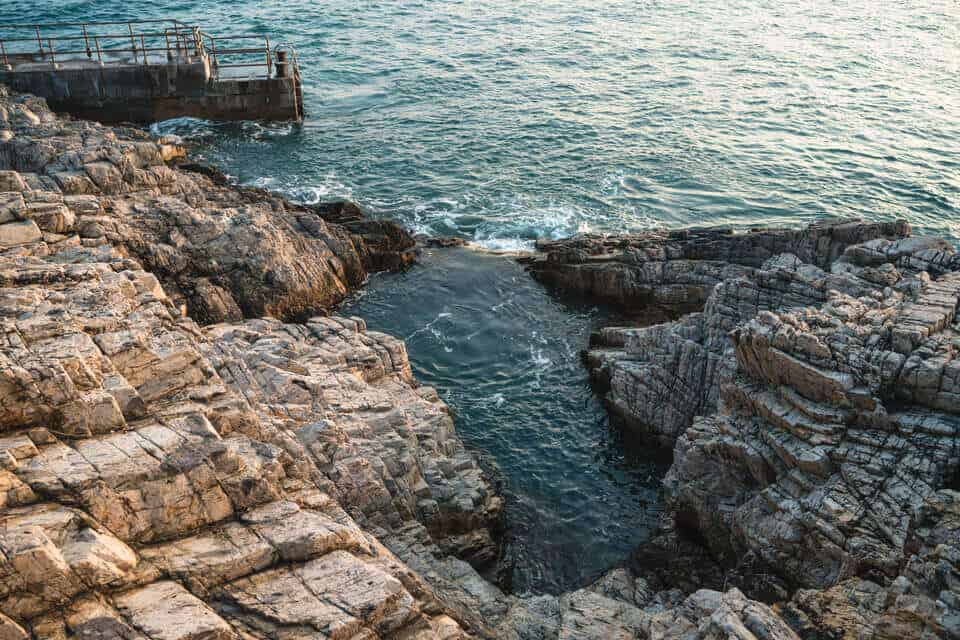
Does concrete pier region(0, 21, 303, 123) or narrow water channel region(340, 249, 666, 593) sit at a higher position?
concrete pier region(0, 21, 303, 123)

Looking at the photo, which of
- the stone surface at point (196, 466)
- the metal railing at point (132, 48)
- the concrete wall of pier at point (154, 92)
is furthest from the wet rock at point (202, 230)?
the metal railing at point (132, 48)

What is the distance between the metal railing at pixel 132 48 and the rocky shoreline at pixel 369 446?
20.3 m

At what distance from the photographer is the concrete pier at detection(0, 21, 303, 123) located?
4891 centimetres

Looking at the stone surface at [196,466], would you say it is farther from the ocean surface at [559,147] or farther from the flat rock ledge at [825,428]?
the flat rock ledge at [825,428]

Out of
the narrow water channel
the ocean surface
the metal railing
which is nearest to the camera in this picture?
the narrow water channel

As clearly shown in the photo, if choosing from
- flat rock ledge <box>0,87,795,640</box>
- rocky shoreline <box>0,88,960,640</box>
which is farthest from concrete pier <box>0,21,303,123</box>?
flat rock ledge <box>0,87,795,640</box>

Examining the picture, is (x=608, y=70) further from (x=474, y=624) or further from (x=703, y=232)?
(x=474, y=624)

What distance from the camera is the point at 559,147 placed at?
50.3m

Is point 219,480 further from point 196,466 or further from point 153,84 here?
point 153,84

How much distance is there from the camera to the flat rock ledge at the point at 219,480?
12.4m

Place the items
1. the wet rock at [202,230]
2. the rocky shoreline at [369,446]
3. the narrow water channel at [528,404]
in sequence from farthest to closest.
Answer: the wet rock at [202,230] → the narrow water channel at [528,404] → the rocky shoreline at [369,446]

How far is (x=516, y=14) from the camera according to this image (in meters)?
78.8

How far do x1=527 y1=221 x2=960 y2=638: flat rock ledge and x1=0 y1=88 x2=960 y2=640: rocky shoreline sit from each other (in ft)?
0.22

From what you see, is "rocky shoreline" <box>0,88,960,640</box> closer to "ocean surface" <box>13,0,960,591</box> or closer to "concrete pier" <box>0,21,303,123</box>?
"ocean surface" <box>13,0,960,591</box>
